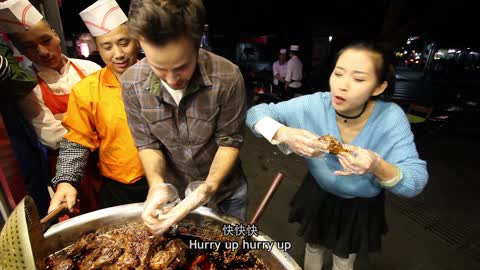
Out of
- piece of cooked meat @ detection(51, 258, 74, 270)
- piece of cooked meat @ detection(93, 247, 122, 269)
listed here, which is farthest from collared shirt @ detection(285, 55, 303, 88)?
piece of cooked meat @ detection(51, 258, 74, 270)

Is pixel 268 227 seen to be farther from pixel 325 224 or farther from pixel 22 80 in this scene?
pixel 22 80

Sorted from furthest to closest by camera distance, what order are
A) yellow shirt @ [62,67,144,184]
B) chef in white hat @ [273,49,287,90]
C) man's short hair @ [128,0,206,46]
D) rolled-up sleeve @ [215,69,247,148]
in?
chef in white hat @ [273,49,287,90] → yellow shirt @ [62,67,144,184] → rolled-up sleeve @ [215,69,247,148] → man's short hair @ [128,0,206,46]

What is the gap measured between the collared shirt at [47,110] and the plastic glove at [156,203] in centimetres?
103

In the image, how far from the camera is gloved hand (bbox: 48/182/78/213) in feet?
5.33

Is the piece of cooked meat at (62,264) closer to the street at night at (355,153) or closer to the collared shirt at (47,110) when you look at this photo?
the street at night at (355,153)

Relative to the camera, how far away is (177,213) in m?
1.38

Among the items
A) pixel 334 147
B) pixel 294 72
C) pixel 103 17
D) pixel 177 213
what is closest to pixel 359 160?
pixel 334 147

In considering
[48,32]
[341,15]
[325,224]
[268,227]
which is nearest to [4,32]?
[48,32]

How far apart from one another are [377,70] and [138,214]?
65.3 inches

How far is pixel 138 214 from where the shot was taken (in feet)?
5.46

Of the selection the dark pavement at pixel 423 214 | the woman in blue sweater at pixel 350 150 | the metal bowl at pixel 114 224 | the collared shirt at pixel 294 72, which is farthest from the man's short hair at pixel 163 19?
the collared shirt at pixel 294 72

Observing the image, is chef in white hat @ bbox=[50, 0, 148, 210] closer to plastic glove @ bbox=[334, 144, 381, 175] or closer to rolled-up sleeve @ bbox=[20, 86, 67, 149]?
rolled-up sleeve @ bbox=[20, 86, 67, 149]

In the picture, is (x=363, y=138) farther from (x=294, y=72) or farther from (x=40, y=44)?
(x=294, y=72)

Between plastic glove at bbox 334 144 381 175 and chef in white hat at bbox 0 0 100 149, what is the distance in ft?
6.50
